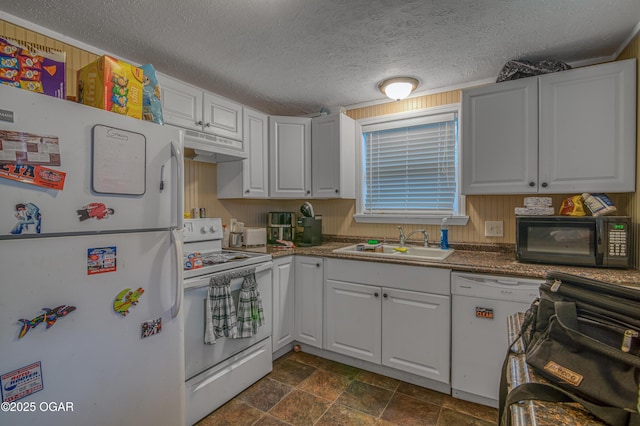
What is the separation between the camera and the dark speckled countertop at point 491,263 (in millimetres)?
1635

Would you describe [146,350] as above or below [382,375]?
above

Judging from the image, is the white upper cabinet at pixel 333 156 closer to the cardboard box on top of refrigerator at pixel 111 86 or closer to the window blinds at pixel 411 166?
the window blinds at pixel 411 166

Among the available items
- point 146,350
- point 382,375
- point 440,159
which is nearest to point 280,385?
point 382,375

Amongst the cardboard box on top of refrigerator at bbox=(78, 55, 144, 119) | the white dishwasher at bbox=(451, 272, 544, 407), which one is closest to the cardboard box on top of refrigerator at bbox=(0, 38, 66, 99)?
the cardboard box on top of refrigerator at bbox=(78, 55, 144, 119)

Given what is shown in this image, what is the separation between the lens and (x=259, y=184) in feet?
9.20

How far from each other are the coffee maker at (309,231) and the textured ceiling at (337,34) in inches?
48.8

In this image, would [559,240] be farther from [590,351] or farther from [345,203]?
[345,203]

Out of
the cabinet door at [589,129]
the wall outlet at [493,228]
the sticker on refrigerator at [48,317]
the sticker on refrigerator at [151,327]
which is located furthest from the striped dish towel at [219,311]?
the cabinet door at [589,129]

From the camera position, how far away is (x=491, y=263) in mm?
1942

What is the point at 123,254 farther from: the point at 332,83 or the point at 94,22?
the point at 332,83

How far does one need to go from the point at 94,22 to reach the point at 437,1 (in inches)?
72.3

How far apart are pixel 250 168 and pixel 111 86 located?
1.40 meters

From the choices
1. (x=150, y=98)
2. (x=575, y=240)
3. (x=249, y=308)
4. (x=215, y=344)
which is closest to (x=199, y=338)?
(x=215, y=344)

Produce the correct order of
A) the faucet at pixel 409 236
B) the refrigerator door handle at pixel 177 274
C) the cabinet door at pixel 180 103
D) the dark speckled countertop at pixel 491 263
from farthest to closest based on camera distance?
the faucet at pixel 409 236 → the cabinet door at pixel 180 103 → the dark speckled countertop at pixel 491 263 → the refrigerator door handle at pixel 177 274
